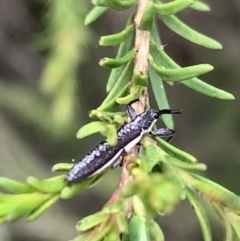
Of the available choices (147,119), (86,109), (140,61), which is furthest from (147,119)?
(86,109)

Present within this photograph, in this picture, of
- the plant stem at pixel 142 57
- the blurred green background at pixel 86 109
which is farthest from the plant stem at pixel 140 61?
the blurred green background at pixel 86 109

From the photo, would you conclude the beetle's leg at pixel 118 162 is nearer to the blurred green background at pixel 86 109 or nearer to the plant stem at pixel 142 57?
the plant stem at pixel 142 57

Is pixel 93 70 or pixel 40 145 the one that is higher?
pixel 93 70

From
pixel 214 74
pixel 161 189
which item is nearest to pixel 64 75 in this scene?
pixel 161 189

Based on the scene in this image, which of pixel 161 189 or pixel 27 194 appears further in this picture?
pixel 27 194

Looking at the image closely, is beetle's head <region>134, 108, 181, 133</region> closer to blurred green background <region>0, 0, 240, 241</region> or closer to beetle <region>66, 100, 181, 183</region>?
beetle <region>66, 100, 181, 183</region>

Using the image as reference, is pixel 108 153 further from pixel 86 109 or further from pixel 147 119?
pixel 86 109

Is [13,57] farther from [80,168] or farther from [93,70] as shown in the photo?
[80,168]

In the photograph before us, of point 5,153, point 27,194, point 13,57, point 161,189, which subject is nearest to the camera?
point 161,189

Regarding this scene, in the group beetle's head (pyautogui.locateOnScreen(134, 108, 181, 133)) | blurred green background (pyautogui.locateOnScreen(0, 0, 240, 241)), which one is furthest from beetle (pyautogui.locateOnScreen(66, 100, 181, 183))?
blurred green background (pyautogui.locateOnScreen(0, 0, 240, 241))
